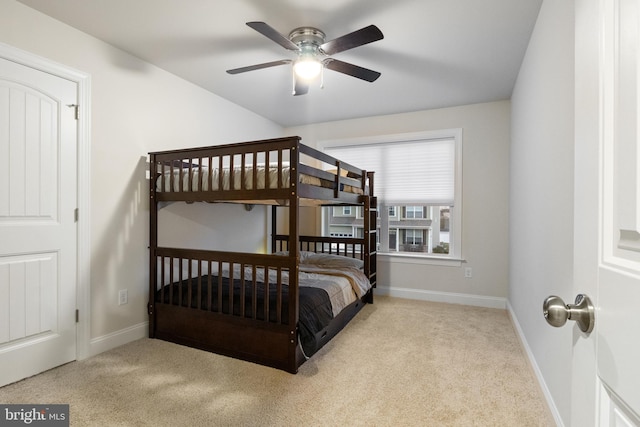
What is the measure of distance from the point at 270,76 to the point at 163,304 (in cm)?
225

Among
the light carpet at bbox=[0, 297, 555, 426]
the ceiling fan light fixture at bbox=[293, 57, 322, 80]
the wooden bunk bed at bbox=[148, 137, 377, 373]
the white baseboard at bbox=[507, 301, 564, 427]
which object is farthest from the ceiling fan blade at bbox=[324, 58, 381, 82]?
the white baseboard at bbox=[507, 301, 564, 427]

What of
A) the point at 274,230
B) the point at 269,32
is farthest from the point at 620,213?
the point at 274,230

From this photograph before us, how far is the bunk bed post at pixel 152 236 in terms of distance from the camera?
2.66 m

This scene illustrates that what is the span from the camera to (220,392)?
6.07 feet

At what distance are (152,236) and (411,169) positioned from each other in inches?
120

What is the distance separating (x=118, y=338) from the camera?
249 centimetres

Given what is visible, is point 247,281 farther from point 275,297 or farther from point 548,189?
point 548,189

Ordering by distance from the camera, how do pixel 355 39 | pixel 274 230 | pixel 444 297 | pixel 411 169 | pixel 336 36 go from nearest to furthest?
pixel 355 39 < pixel 336 36 < pixel 444 297 < pixel 411 169 < pixel 274 230

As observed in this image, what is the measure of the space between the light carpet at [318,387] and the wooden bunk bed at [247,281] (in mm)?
142

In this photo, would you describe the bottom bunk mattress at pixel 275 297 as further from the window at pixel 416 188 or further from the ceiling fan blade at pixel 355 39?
the ceiling fan blade at pixel 355 39

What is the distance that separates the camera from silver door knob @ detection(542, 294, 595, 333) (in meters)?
0.56

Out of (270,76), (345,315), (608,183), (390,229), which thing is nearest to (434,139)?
(390,229)

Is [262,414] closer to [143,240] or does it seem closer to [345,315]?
[345,315]

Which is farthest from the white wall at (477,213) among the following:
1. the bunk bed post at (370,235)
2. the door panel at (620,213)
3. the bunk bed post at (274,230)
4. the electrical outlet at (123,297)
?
the door panel at (620,213)
